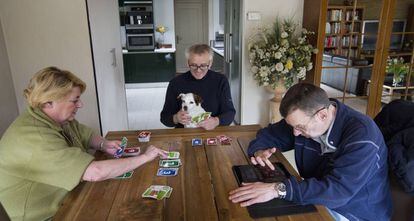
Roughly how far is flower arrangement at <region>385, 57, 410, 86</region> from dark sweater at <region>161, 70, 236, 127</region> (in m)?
2.37

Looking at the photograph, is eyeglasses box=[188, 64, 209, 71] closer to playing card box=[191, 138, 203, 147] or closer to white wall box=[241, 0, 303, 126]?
playing card box=[191, 138, 203, 147]

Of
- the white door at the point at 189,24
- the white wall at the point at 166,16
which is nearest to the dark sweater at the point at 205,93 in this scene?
the white wall at the point at 166,16

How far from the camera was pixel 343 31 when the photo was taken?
3500 mm

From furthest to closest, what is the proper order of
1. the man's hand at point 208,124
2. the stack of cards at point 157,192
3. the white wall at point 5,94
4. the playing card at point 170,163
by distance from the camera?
the white wall at point 5,94, the man's hand at point 208,124, the playing card at point 170,163, the stack of cards at point 157,192

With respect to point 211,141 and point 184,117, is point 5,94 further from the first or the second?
point 211,141

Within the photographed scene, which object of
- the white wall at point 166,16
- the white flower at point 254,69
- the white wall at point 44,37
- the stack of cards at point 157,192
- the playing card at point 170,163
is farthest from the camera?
the white wall at point 166,16

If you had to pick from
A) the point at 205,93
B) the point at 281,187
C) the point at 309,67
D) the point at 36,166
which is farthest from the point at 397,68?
the point at 36,166

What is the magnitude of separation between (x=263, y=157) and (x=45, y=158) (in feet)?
3.11

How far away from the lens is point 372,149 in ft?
3.89

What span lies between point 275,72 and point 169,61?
3.75 m

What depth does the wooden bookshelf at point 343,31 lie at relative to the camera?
338cm

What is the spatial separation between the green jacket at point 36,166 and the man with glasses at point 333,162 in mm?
654

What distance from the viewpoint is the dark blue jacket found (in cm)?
117

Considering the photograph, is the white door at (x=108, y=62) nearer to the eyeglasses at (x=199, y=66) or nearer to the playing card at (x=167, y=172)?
the eyeglasses at (x=199, y=66)
